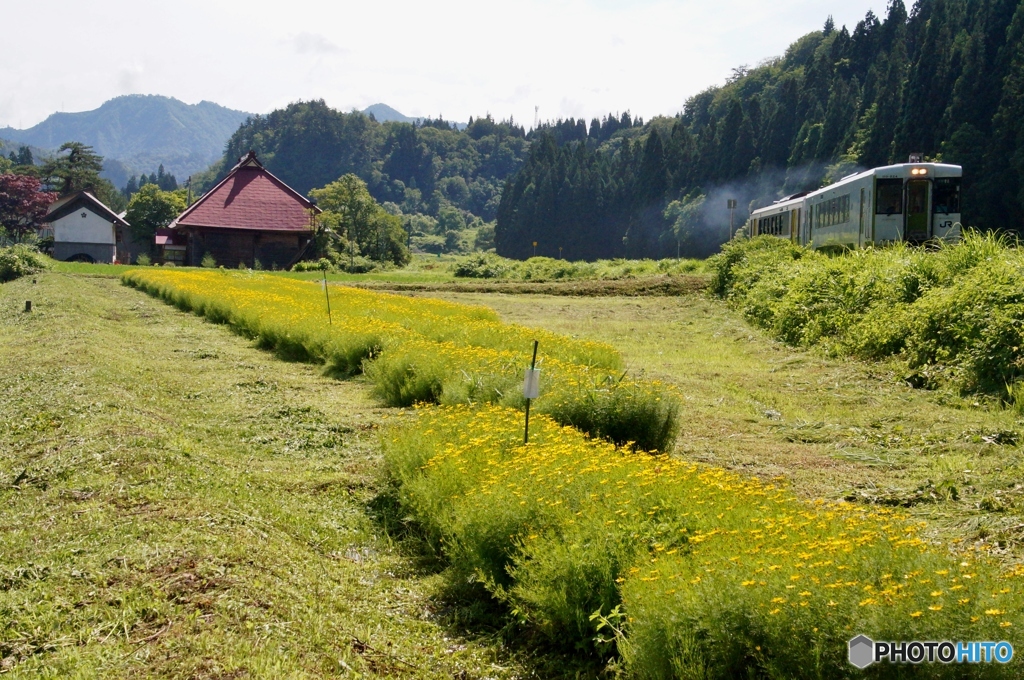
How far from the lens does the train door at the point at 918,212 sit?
68.3 ft

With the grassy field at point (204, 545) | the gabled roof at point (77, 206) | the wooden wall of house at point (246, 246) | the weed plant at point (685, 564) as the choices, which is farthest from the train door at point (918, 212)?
the gabled roof at point (77, 206)

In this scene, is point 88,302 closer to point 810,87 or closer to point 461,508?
point 461,508

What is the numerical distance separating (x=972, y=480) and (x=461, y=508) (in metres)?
3.87

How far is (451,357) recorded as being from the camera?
10242 mm

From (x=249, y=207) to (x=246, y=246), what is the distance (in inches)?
94.9

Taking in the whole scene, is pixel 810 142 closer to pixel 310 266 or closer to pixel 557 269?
pixel 557 269

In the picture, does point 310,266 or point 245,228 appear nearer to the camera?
point 310,266

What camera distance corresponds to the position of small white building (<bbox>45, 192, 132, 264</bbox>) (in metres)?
57.8

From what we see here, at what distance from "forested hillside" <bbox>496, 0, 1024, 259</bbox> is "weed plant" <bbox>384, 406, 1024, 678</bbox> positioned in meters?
40.0

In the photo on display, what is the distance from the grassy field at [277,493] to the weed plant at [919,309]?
592 mm

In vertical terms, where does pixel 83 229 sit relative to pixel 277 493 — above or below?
above

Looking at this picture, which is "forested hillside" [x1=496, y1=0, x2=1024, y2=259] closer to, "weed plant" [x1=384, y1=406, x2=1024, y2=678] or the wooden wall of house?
the wooden wall of house

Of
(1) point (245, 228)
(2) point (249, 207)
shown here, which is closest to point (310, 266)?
(1) point (245, 228)

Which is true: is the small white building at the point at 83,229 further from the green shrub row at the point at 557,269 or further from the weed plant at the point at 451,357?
the weed plant at the point at 451,357
